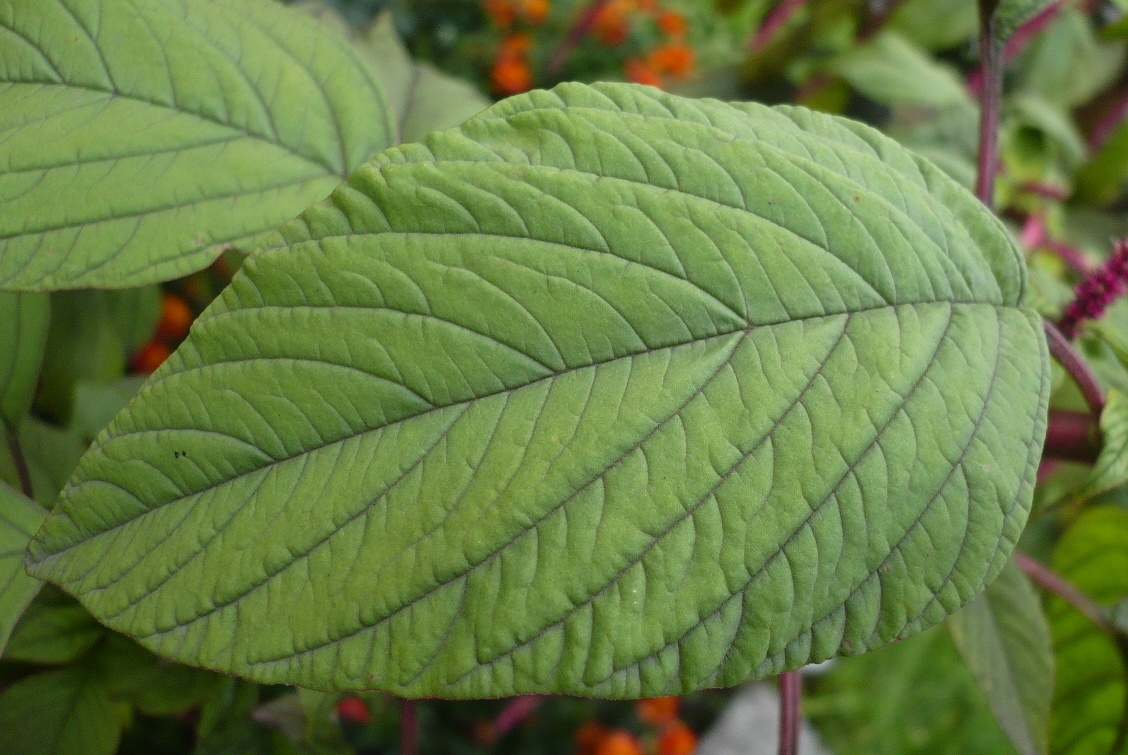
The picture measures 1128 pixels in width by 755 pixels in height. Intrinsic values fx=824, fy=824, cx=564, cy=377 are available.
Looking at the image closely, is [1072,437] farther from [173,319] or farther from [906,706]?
[906,706]

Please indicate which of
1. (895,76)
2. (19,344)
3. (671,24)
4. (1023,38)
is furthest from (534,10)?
(19,344)

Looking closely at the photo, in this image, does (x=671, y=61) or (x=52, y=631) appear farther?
(x=671, y=61)

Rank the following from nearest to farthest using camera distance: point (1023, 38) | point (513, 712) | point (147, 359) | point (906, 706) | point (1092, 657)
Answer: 1. point (1092, 657)
2. point (147, 359)
3. point (513, 712)
4. point (1023, 38)
5. point (906, 706)

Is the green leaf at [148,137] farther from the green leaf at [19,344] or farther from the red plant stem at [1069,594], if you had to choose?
the red plant stem at [1069,594]

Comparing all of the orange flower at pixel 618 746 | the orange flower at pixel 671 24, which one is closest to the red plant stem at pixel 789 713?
the orange flower at pixel 618 746

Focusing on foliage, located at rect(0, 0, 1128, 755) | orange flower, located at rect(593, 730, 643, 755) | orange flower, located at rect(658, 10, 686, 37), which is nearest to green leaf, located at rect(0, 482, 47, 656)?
foliage, located at rect(0, 0, 1128, 755)
